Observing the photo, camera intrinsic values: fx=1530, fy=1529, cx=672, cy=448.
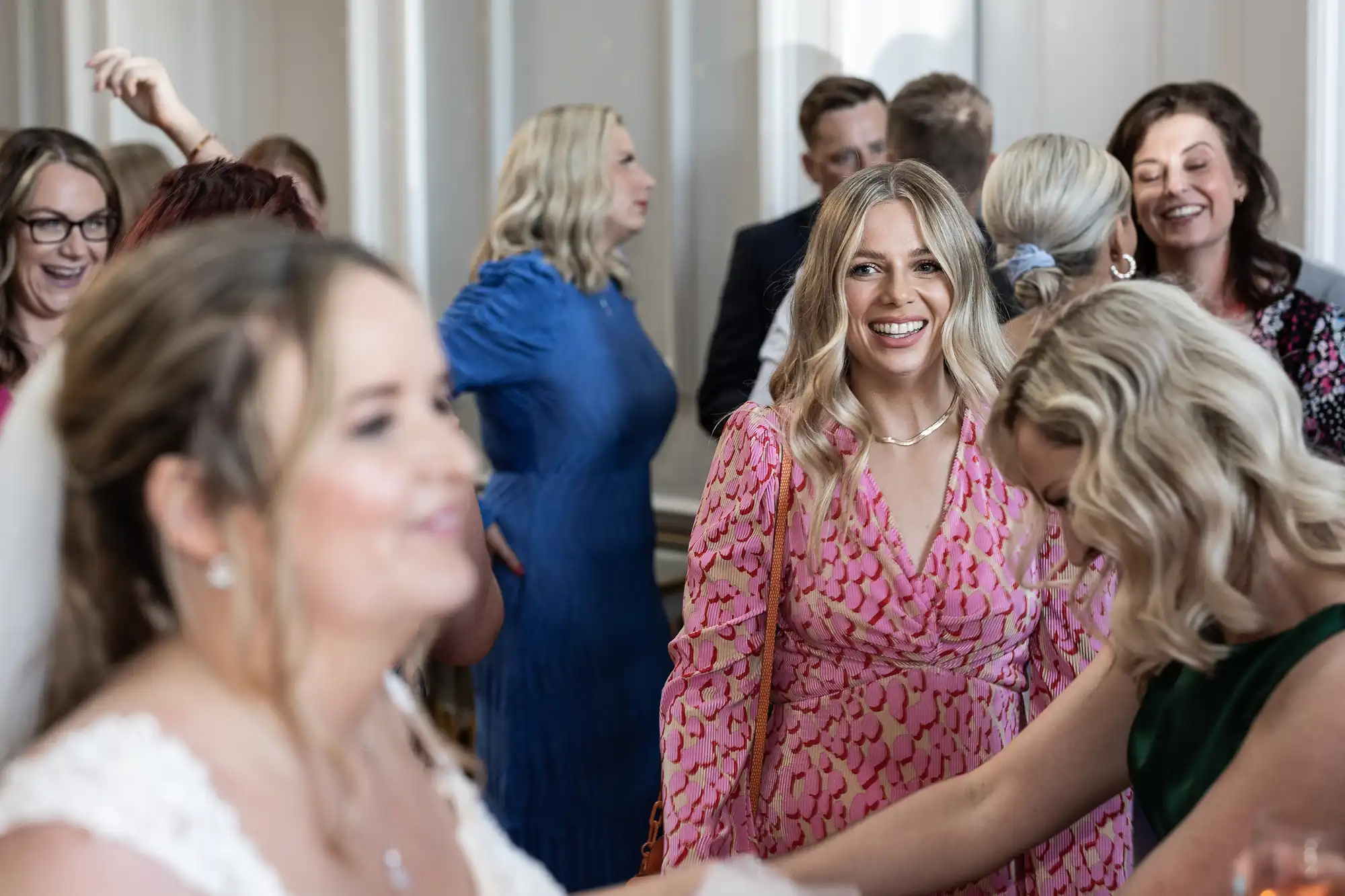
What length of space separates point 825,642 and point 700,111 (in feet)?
8.47

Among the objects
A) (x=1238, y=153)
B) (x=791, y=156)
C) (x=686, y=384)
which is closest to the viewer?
(x=1238, y=153)

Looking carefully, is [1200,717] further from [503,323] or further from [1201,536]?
[503,323]

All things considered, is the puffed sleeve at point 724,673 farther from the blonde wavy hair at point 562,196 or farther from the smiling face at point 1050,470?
the blonde wavy hair at point 562,196

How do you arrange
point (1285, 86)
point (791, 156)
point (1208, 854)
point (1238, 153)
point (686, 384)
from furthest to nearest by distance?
point (686, 384)
point (791, 156)
point (1285, 86)
point (1238, 153)
point (1208, 854)

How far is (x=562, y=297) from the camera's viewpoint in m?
3.48

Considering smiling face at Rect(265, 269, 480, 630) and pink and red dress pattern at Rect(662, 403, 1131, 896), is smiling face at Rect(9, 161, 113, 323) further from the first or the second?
smiling face at Rect(265, 269, 480, 630)

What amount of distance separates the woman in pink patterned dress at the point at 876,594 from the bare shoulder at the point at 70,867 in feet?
4.25

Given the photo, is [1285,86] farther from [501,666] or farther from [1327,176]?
[501,666]

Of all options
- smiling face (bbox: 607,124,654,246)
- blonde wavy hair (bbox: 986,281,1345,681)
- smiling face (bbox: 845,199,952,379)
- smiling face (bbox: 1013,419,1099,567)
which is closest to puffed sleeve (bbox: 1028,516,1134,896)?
smiling face (bbox: 845,199,952,379)

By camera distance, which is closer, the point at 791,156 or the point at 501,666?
the point at 501,666

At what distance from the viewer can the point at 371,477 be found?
3.38 feet

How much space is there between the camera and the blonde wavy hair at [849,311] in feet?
7.66

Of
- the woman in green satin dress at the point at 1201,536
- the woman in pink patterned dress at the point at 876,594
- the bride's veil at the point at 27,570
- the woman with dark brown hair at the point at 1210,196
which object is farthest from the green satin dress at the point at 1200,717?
the woman with dark brown hair at the point at 1210,196

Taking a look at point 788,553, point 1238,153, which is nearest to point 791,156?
point 1238,153
